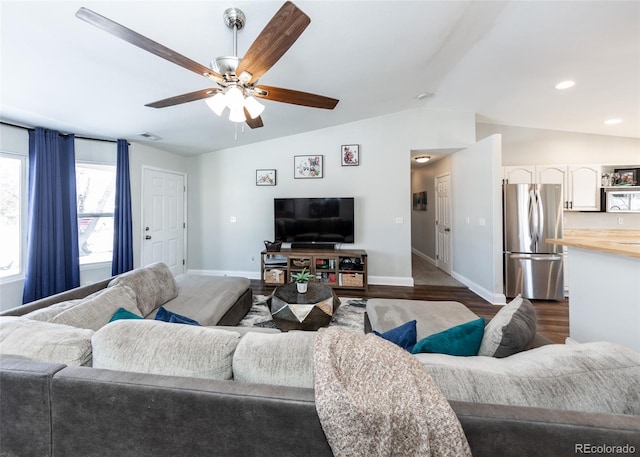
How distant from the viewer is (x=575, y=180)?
3.93 meters

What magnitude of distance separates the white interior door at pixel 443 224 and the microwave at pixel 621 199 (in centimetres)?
220

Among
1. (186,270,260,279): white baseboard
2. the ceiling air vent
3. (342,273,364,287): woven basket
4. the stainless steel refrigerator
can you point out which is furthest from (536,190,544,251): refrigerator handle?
the ceiling air vent

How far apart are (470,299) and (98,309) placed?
164 inches

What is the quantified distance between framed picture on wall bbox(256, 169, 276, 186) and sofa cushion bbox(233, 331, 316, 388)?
3.94 metres

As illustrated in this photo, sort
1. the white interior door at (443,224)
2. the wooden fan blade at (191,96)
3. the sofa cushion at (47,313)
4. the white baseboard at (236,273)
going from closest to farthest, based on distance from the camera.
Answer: the sofa cushion at (47,313) → the wooden fan blade at (191,96) → the white baseboard at (236,273) → the white interior door at (443,224)

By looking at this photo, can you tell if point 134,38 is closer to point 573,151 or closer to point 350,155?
point 350,155

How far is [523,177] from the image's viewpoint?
3977 mm

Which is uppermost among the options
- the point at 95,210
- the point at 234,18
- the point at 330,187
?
the point at 234,18

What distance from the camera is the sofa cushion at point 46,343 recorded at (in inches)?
37.3

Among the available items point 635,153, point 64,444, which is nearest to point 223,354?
point 64,444

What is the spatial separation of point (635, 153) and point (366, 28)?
5.26 m

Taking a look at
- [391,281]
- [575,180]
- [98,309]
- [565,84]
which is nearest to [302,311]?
[98,309]

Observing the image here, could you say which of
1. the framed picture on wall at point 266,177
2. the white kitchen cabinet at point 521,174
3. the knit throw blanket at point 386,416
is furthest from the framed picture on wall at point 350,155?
the knit throw blanket at point 386,416

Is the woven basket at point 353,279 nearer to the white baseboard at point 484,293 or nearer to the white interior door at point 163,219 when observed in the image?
the white baseboard at point 484,293
